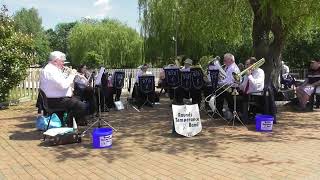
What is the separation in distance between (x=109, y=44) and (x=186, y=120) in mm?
33448

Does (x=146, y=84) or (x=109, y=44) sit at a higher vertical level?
(x=109, y=44)

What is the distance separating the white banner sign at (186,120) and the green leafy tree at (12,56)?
7148mm

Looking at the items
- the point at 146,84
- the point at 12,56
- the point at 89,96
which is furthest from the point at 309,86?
the point at 12,56

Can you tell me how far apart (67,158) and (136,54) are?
33.9 metres

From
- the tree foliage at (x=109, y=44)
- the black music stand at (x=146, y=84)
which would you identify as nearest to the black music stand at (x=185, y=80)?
the black music stand at (x=146, y=84)

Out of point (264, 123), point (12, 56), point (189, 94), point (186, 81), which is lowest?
point (264, 123)

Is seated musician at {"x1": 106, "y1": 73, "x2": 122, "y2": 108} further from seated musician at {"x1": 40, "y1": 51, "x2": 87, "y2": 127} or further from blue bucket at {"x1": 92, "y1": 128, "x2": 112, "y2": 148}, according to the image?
blue bucket at {"x1": 92, "y1": 128, "x2": 112, "y2": 148}

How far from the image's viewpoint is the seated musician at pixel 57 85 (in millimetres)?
8117

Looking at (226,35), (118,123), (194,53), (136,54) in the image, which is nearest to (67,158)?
(118,123)

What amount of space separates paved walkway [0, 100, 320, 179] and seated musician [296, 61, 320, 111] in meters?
2.45

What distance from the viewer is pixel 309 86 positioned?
12.3 metres

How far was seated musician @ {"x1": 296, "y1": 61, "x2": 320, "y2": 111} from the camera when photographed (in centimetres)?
1222

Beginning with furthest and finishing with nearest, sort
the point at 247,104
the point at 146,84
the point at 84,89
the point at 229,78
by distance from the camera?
the point at 146,84, the point at 84,89, the point at 229,78, the point at 247,104

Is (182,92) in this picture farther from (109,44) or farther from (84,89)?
(109,44)
